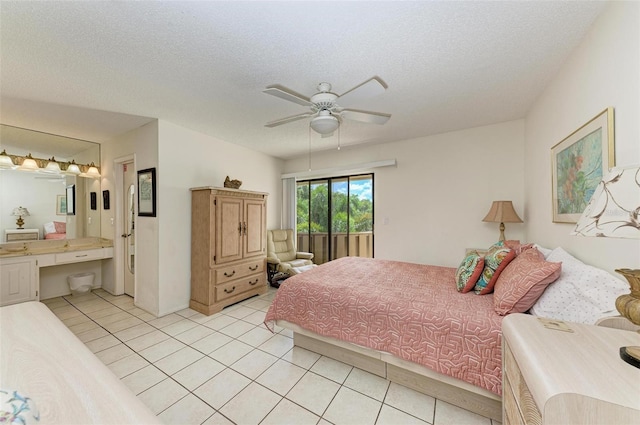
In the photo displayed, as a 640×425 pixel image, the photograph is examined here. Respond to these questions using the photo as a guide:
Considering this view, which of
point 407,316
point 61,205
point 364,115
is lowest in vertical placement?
point 407,316

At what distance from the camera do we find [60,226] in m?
3.66

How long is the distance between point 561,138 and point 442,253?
199 centimetres

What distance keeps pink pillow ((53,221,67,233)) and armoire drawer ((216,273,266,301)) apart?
2689mm

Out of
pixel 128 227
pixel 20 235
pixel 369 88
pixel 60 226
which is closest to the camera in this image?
pixel 369 88

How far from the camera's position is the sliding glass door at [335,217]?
4570mm

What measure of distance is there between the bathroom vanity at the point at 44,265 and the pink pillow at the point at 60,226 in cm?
17

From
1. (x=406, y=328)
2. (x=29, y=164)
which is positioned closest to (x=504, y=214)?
(x=406, y=328)

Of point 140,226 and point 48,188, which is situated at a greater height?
point 48,188

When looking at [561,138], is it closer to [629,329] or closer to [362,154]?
[629,329]

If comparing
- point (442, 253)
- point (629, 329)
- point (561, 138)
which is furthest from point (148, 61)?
point (442, 253)

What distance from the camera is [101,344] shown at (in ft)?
7.92

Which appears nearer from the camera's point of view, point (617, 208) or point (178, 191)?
point (617, 208)

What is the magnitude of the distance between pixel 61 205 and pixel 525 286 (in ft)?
18.7

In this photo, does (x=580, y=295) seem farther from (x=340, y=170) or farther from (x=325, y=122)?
(x=340, y=170)
